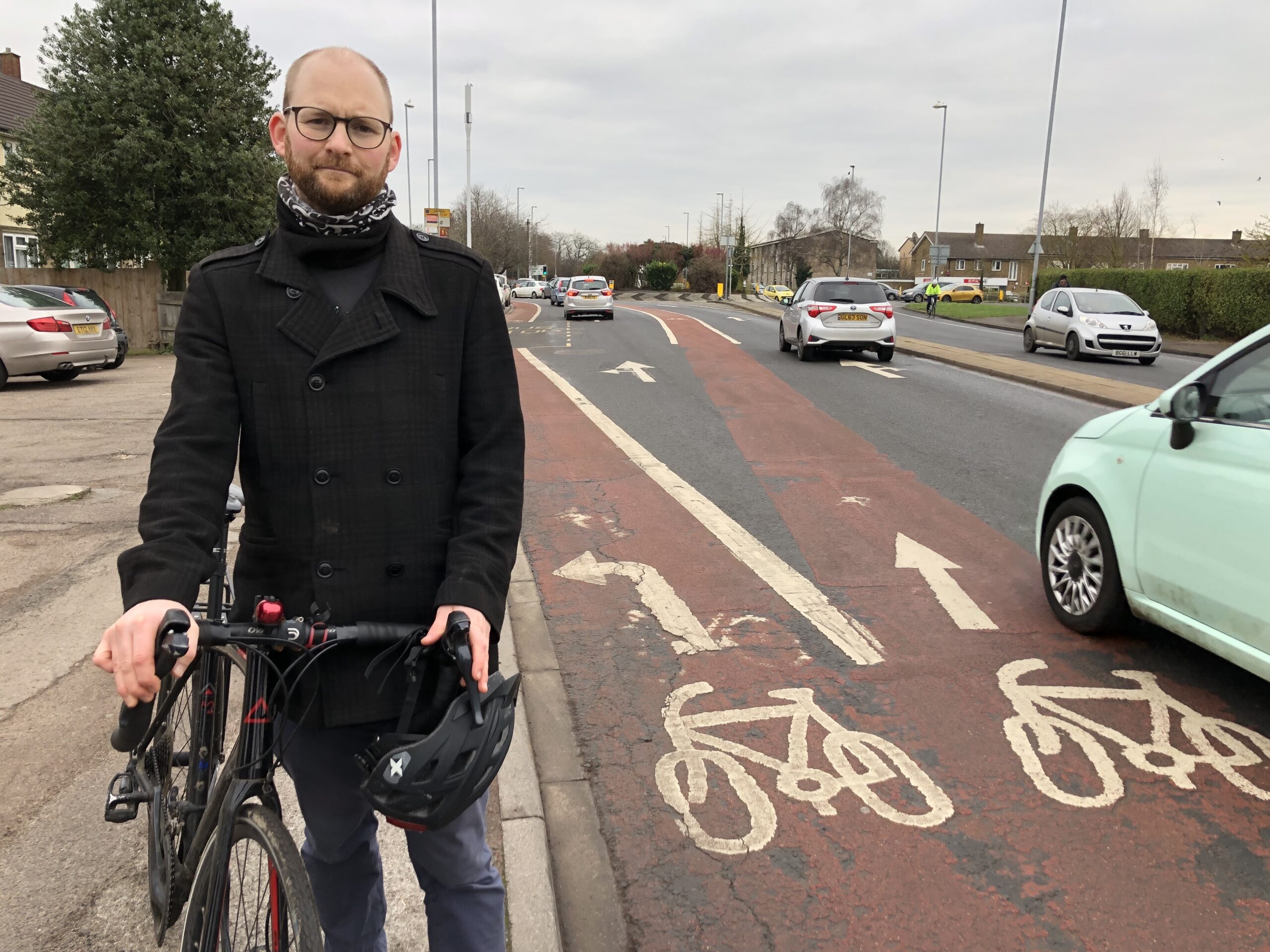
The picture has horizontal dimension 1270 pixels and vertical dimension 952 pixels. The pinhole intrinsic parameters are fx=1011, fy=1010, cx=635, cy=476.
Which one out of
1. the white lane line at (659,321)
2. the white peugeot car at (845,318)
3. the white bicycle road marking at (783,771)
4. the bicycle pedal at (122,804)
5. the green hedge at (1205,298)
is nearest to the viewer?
the bicycle pedal at (122,804)

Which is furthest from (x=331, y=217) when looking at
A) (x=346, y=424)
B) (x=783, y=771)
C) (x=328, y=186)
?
(x=783, y=771)

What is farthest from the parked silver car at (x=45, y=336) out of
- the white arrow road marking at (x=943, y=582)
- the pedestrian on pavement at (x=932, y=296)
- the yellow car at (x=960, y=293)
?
the yellow car at (x=960, y=293)

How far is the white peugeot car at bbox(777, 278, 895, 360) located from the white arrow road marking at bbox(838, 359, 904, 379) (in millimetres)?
318

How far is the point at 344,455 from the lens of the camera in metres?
1.96

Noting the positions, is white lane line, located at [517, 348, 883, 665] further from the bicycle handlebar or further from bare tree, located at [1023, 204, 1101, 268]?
bare tree, located at [1023, 204, 1101, 268]

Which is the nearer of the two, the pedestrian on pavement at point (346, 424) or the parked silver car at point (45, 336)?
the pedestrian on pavement at point (346, 424)

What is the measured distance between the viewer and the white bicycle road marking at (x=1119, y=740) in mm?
3633

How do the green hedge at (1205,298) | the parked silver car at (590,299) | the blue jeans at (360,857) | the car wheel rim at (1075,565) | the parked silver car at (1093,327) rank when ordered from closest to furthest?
the blue jeans at (360,857) < the car wheel rim at (1075,565) < the parked silver car at (1093,327) < the green hedge at (1205,298) < the parked silver car at (590,299)

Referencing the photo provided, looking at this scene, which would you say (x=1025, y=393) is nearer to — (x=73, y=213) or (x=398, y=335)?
(x=398, y=335)

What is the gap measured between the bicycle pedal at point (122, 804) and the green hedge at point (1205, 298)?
95.5 feet

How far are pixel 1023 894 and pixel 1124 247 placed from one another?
65118 millimetres

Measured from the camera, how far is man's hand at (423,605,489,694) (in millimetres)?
1857

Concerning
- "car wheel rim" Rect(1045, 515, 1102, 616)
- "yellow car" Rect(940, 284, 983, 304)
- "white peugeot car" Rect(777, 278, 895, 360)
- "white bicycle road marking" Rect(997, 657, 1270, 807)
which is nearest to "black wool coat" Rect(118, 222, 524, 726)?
"white bicycle road marking" Rect(997, 657, 1270, 807)

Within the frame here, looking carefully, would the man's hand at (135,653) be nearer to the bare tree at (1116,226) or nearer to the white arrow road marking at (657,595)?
the white arrow road marking at (657,595)
